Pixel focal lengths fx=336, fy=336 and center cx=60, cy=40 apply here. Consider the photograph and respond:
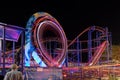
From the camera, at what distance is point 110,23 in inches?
880

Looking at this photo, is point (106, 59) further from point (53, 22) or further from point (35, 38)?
point (35, 38)

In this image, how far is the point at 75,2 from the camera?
72.9 feet

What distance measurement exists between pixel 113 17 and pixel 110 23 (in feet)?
1.75

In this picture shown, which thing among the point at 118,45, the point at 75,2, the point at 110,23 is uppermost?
the point at 75,2

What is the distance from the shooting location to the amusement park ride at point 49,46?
1227 cm

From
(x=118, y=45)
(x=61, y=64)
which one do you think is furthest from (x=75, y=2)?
(x=61, y=64)

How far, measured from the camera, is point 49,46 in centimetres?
1941

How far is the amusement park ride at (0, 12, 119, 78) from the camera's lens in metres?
12.3

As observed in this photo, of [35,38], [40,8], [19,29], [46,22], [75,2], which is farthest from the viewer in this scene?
[75,2]

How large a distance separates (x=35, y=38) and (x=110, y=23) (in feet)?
25.2

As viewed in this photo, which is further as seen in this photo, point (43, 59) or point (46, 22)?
point (46, 22)

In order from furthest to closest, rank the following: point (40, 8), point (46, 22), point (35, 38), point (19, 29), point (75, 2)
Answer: point (75, 2)
point (40, 8)
point (46, 22)
point (35, 38)
point (19, 29)

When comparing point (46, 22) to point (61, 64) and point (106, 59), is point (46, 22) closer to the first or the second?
point (61, 64)

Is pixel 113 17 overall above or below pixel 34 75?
above
